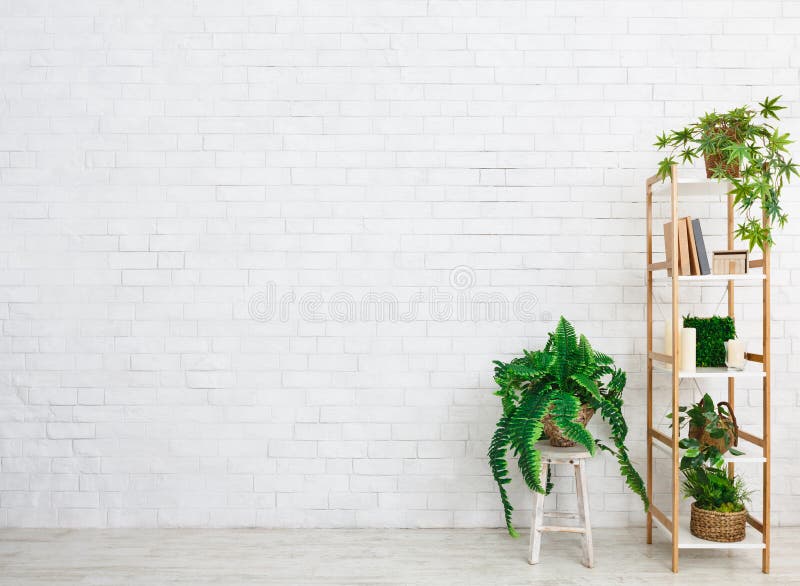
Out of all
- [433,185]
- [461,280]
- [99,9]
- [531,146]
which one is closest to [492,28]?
[531,146]

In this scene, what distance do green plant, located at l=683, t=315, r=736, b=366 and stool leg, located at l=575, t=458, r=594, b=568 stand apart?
2.32ft

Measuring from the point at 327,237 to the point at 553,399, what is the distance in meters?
1.34

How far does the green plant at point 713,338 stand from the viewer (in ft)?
9.09

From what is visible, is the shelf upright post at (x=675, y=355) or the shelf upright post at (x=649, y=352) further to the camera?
the shelf upright post at (x=649, y=352)

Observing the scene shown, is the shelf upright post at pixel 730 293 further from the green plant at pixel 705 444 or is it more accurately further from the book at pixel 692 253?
the book at pixel 692 253

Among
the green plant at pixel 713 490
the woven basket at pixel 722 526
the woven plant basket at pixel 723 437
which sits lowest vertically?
the woven basket at pixel 722 526

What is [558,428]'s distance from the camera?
8.87 feet

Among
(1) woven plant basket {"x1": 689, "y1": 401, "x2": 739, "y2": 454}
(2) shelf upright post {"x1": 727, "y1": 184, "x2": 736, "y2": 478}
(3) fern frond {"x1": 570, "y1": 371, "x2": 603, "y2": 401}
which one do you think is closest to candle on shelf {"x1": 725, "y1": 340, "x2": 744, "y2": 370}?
(1) woven plant basket {"x1": 689, "y1": 401, "x2": 739, "y2": 454}

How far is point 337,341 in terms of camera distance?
10.3 ft

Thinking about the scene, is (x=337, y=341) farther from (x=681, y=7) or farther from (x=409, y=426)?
(x=681, y=7)

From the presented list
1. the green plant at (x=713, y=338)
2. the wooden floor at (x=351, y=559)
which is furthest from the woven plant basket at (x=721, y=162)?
the wooden floor at (x=351, y=559)

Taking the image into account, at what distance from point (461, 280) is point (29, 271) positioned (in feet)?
7.06

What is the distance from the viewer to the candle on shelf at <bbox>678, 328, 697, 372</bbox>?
2.64m

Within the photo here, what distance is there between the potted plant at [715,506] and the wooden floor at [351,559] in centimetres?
15
